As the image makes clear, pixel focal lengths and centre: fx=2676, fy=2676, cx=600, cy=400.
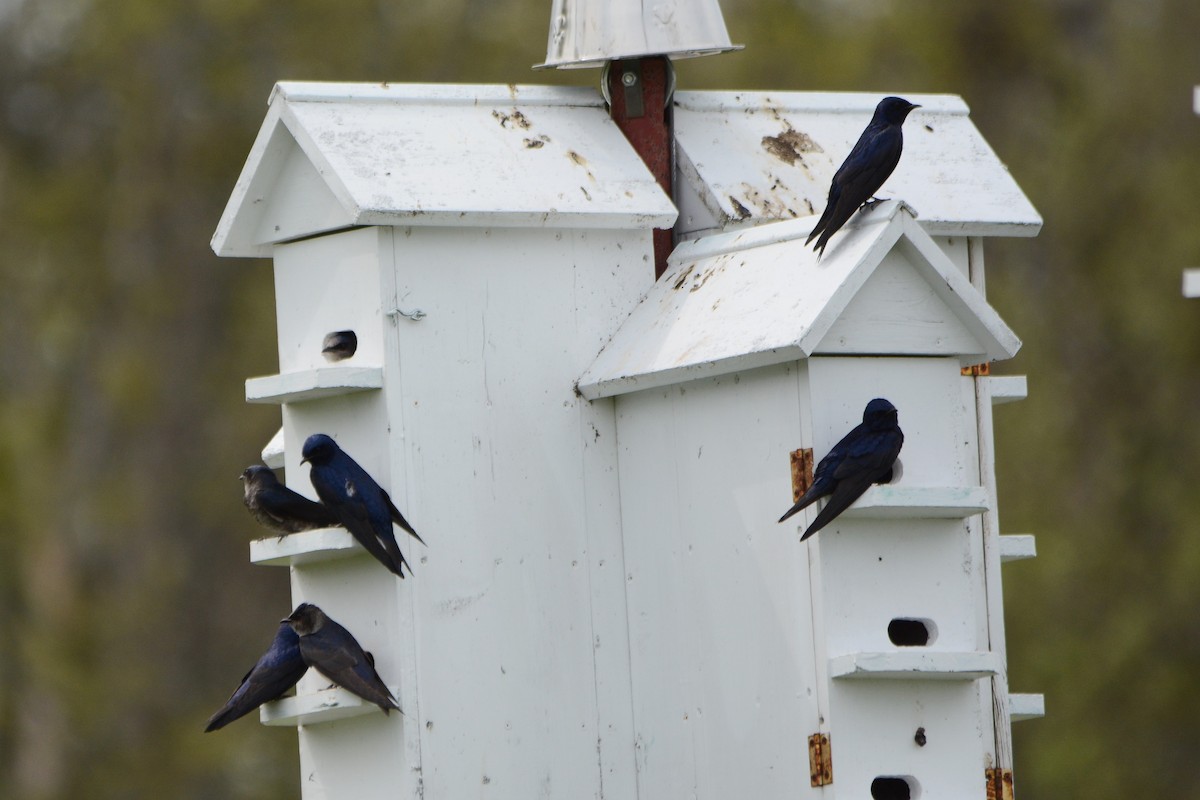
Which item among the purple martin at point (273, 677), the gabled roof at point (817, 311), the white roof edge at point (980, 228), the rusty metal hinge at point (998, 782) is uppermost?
the white roof edge at point (980, 228)

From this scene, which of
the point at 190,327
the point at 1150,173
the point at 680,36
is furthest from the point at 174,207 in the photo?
the point at 680,36

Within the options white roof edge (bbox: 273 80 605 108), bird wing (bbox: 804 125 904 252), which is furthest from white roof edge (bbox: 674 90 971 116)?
bird wing (bbox: 804 125 904 252)

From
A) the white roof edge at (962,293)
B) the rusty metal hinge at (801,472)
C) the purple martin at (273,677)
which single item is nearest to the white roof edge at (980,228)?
the white roof edge at (962,293)

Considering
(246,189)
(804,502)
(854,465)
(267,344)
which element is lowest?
(804,502)

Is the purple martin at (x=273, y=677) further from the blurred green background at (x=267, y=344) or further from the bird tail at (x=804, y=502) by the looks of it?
the blurred green background at (x=267, y=344)

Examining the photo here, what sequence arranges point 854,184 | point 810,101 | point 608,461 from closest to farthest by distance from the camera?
point 854,184 < point 608,461 < point 810,101

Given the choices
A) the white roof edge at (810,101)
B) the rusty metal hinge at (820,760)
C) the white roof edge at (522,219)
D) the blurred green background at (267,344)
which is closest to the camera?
the rusty metal hinge at (820,760)

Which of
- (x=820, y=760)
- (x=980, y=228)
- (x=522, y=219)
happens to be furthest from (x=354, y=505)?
(x=980, y=228)

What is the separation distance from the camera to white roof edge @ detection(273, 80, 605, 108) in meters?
8.97

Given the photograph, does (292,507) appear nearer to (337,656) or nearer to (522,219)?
(337,656)

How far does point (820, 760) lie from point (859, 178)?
181 centimetres

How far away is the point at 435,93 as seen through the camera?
916 cm

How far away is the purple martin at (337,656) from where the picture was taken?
8.42 m

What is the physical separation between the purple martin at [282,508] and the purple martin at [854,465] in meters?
1.63
